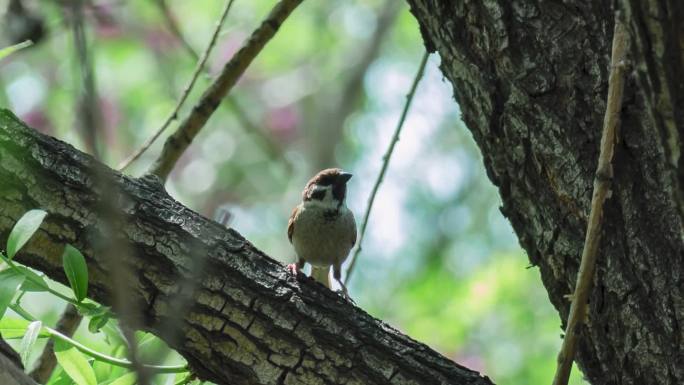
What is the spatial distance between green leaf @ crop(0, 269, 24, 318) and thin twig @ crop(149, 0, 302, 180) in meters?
0.94

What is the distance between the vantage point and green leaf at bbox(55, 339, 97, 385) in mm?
2748

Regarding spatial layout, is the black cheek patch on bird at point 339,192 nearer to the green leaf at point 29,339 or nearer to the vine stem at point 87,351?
the vine stem at point 87,351

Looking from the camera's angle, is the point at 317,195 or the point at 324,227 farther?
the point at 317,195

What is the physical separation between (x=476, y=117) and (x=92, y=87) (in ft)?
5.86

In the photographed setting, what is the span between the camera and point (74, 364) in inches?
109

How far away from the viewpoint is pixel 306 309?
2686 millimetres

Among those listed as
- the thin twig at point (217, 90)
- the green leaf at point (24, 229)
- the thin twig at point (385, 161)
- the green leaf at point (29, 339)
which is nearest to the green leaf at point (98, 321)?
the green leaf at point (29, 339)

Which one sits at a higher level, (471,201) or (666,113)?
(471,201)

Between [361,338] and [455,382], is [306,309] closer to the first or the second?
[361,338]

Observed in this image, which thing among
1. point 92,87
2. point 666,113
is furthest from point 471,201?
point 92,87

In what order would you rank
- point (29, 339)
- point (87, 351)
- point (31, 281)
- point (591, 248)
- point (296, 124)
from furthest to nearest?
1. point (296, 124)
2. point (87, 351)
3. point (31, 281)
4. point (29, 339)
5. point (591, 248)

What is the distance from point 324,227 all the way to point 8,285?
2883 mm

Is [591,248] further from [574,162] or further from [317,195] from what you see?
[317,195]

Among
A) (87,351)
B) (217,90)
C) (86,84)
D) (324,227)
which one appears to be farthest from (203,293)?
(324,227)
